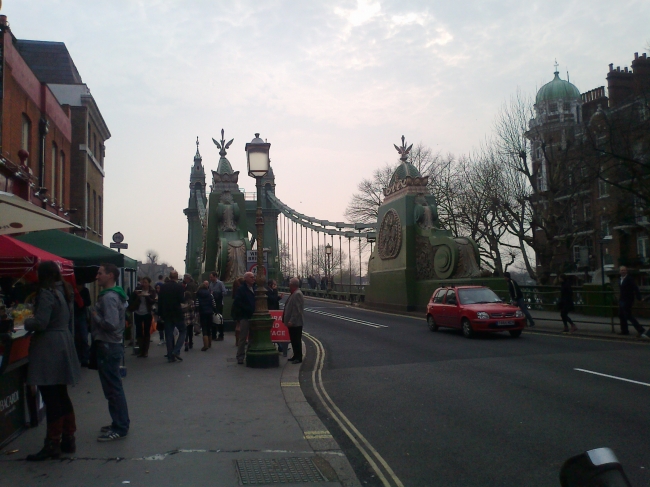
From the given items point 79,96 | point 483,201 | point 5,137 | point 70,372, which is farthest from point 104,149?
point 70,372

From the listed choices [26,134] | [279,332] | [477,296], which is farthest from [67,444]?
[477,296]

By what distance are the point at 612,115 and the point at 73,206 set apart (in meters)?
21.3

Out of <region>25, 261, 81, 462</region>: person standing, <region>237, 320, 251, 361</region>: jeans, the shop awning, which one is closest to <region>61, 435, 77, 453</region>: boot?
<region>25, 261, 81, 462</region>: person standing

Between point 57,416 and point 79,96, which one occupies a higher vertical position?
point 79,96

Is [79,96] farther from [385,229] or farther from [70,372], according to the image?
[70,372]

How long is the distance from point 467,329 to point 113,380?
1207cm

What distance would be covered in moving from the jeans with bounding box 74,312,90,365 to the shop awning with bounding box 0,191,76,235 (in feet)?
5.47

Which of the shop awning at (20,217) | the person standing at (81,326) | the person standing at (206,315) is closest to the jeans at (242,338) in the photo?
the person standing at (206,315)

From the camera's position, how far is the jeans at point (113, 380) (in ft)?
20.6

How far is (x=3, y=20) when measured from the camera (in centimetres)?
1367

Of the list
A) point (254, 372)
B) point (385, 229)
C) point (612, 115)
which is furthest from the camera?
point (385, 229)

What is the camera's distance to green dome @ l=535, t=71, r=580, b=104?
1786 inches

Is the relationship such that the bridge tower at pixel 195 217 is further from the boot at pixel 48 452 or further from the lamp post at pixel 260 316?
the boot at pixel 48 452

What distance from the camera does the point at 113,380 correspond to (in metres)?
6.30
